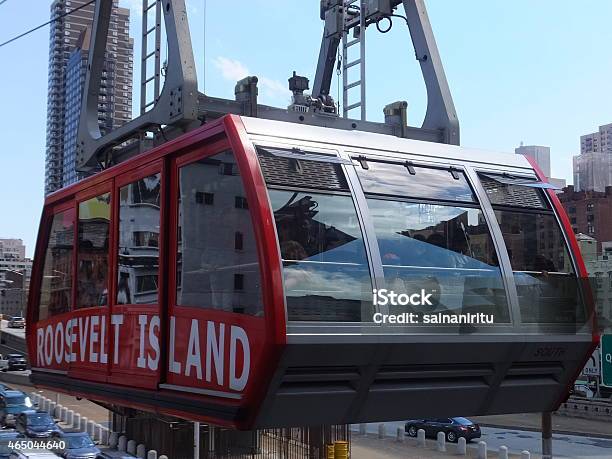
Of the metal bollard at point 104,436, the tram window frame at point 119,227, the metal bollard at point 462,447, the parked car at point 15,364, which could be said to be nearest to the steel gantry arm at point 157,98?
→ the tram window frame at point 119,227

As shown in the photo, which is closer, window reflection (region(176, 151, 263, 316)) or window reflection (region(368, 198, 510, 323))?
window reflection (region(176, 151, 263, 316))

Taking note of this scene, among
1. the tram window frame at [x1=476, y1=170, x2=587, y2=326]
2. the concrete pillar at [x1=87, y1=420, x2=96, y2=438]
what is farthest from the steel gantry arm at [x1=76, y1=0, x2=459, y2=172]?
the concrete pillar at [x1=87, y1=420, x2=96, y2=438]

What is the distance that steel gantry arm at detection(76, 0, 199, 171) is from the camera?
6.27m

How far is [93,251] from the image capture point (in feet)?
23.8

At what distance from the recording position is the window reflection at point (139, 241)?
5.92 meters

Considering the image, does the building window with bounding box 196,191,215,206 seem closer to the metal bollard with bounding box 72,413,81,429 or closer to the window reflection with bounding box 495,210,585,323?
the window reflection with bounding box 495,210,585,323

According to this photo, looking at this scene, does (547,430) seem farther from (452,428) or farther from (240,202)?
(452,428)

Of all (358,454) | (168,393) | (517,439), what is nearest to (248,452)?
(358,454)

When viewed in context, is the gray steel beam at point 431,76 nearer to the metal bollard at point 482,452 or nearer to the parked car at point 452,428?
the metal bollard at point 482,452

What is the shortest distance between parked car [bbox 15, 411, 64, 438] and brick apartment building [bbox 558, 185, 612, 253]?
296 feet

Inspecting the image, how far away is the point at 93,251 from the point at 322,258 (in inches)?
126

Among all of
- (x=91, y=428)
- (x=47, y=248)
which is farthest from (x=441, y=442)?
(x=47, y=248)

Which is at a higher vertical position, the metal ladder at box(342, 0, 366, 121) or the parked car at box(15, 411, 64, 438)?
the metal ladder at box(342, 0, 366, 121)

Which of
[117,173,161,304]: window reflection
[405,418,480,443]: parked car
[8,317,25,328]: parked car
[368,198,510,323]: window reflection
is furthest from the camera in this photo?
[8,317,25,328]: parked car
